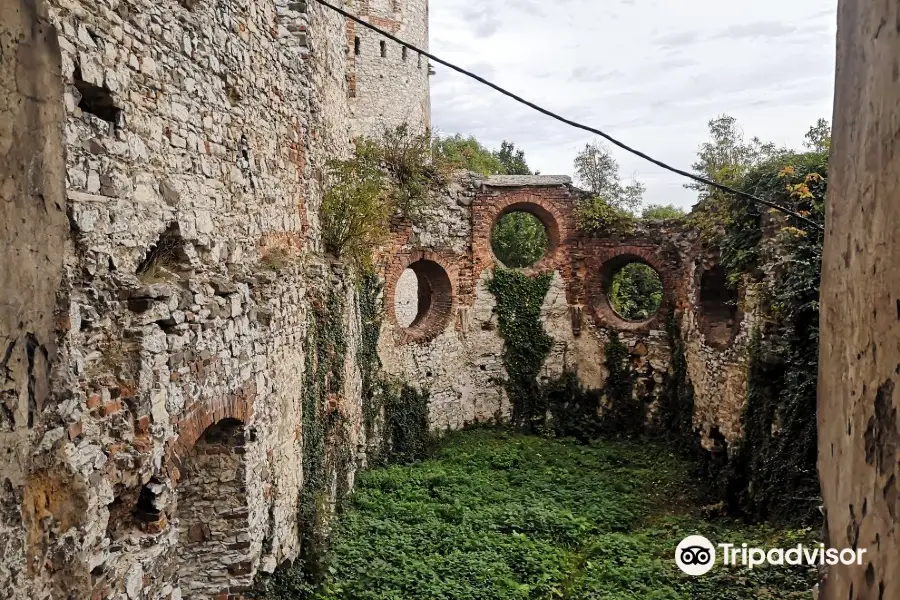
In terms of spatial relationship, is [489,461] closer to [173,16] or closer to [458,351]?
[458,351]

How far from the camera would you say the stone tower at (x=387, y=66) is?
65.7 feet

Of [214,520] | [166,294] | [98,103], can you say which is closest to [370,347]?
[214,520]

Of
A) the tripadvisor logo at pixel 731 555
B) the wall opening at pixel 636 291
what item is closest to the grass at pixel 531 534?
the tripadvisor logo at pixel 731 555

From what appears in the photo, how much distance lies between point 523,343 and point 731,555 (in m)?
6.27

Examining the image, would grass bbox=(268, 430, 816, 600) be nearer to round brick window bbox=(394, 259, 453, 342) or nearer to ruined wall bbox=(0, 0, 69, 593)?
round brick window bbox=(394, 259, 453, 342)

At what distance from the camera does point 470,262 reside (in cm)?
1261

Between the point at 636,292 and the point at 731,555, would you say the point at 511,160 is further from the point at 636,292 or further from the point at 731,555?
the point at 731,555

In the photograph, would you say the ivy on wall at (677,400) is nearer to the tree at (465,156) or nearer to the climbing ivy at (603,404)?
the climbing ivy at (603,404)

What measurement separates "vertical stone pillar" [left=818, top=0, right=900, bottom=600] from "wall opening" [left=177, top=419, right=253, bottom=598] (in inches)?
177

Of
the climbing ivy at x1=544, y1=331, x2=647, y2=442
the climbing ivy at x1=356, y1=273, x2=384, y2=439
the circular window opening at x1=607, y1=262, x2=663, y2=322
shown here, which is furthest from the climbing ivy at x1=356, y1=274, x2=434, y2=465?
the circular window opening at x1=607, y1=262, x2=663, y2=322

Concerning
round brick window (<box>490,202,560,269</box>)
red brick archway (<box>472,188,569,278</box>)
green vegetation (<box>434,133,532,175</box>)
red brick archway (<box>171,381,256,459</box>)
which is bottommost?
red brick archway (<box>171,381,256,459</box>)

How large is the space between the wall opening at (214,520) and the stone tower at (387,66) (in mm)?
15906

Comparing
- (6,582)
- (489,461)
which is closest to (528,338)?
(489,461)

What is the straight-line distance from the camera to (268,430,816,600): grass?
6562 mm
